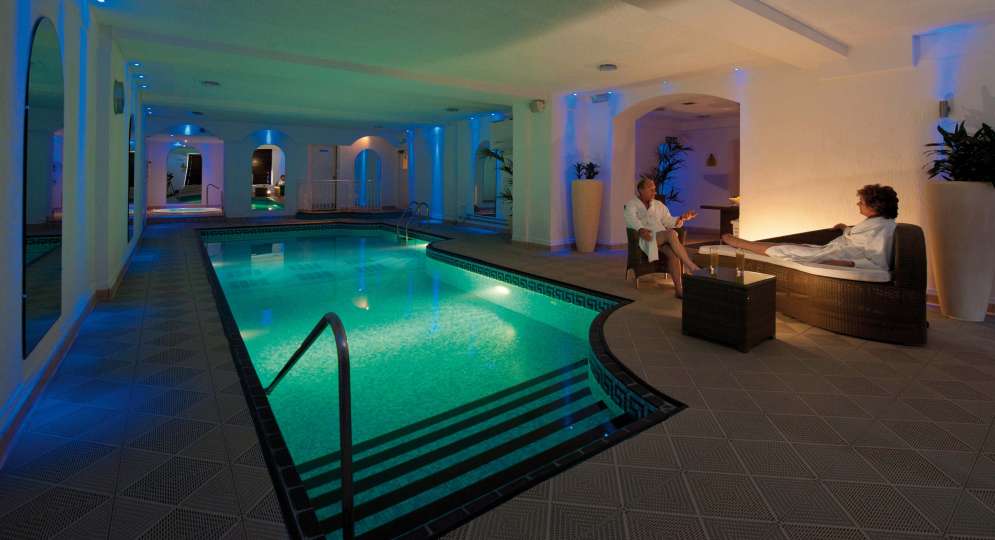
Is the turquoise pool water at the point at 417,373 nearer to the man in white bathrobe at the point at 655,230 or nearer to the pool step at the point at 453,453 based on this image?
the pool step at the point at 453,453

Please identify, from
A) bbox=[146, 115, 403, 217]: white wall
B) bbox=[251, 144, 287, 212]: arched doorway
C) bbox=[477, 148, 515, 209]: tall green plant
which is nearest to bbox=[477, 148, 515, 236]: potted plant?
bbox=[477, 148, 515, 209]: tall green plant

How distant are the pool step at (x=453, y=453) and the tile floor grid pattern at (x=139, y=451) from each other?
1.27 ft

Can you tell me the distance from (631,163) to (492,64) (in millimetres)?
3371

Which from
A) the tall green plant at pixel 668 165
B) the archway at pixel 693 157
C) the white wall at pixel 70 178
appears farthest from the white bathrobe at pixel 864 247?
the tall green plant at pixel 668 165

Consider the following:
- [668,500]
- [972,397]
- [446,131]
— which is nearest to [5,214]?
[668,500]

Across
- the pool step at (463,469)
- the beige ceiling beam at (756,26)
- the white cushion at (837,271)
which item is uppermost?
the beige ceiling beam at (756,26)

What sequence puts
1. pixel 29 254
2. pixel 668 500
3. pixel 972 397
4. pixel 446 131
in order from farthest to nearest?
1. pixel 446 131
2. pixel 972 397
3. pixel 29 254
4. pixel 668 500

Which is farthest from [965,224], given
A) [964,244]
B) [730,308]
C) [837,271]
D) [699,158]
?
[699,158]

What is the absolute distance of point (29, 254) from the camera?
2672 mm

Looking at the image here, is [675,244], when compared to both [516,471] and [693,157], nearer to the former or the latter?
[516,471]

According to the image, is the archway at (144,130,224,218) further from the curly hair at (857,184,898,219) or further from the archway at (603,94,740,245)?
the curly hair at (857,184,898,219)

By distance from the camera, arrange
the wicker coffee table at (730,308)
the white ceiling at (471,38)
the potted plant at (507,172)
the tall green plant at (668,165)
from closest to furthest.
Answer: the wicker coffee table at (730,308) → the white ceiling at (471,38) → the potted plant at (507,172) → the tall green plant at (668,165)

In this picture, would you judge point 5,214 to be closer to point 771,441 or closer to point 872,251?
point 771,441

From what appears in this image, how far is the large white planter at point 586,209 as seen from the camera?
871 cm
